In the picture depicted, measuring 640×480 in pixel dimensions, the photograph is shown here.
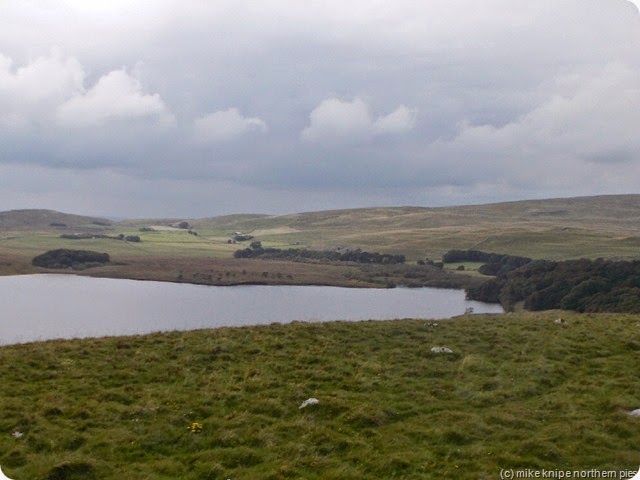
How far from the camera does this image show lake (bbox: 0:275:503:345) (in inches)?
2180

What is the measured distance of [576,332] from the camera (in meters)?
26.1

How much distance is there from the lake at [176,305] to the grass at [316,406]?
2280 cm

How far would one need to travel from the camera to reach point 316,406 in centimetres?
1611

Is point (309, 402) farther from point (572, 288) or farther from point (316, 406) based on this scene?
point (572, 288)

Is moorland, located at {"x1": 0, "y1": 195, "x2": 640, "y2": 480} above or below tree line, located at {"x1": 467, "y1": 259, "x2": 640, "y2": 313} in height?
above

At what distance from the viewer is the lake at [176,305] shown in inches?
2180

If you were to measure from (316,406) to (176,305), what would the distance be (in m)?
61.2

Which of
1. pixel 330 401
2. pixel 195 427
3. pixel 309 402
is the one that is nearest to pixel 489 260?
pixel 330 401

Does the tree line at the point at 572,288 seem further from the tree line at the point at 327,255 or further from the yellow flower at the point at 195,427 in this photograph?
the tree line at the point at 327,255

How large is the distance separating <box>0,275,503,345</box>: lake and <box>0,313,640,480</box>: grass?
22795 millimetres

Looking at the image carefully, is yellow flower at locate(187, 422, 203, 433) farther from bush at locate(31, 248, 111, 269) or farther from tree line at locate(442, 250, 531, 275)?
tree line at locate(442, 250, 531, 275)

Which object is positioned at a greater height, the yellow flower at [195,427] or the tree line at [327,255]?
the yellow flower at [195,427]

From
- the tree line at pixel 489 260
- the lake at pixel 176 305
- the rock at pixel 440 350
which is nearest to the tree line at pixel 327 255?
the tree line at pixel 489 260

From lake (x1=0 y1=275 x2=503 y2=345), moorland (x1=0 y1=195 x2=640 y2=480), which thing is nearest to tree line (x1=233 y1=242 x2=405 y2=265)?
lake (x1=0 y1=275 x2=503 y2=345)
